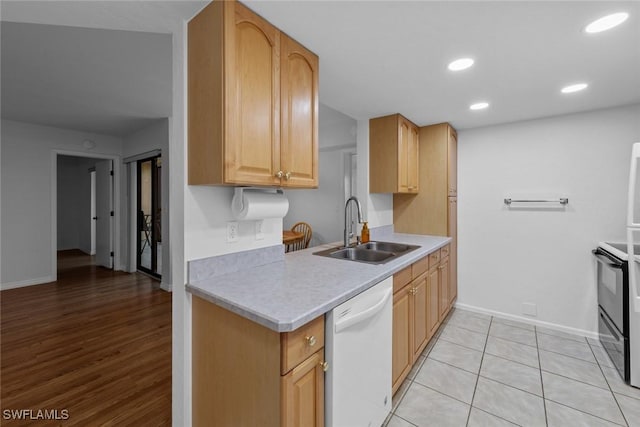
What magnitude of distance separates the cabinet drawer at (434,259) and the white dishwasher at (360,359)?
2.90ft

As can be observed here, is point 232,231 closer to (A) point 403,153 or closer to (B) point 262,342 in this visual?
(B) point 262,342

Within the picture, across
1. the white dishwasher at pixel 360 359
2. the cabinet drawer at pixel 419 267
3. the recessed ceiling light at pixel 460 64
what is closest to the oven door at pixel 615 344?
the cabinet drawer at pixel 419 267

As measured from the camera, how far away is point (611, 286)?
2260mm

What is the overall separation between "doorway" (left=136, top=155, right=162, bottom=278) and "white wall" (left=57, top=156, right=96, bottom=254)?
3048 millimetres

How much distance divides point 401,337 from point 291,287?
0.98 m

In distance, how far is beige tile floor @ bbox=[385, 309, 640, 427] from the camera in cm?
168

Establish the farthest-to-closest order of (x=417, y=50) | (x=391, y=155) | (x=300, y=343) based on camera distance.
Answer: (x=391, y=155) → (x=417, y=50) → (x=300, y=343)

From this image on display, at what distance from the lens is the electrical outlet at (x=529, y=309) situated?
9.61ft

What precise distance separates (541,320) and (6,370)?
15.5 feet

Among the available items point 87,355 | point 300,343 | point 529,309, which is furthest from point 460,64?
point 87,355

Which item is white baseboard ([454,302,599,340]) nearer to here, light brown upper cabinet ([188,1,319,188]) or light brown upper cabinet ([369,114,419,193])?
light brown upper cabinet ([369,114,419,193])

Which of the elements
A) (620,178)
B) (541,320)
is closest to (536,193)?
(620,178)

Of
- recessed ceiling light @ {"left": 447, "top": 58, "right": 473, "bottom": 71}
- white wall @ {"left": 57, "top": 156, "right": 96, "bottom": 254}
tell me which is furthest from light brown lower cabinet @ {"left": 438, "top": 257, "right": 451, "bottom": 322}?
white wall @ {"left": 57, "top": 156, "right": 96, "bottom": 254}

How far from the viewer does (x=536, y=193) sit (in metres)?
2.90
